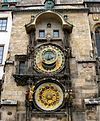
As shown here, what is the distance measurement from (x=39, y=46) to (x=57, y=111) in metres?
4.49

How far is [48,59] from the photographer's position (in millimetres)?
16766

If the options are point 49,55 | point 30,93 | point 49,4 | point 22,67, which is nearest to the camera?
point 30,93

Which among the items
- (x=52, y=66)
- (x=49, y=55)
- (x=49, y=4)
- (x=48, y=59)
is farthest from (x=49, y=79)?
(x=49, y=4)

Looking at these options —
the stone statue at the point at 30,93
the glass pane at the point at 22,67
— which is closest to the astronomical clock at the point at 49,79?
the stone statue at the point at 30,93

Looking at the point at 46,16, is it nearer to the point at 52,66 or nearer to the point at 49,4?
the point at 49,4

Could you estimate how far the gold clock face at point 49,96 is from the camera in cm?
1531

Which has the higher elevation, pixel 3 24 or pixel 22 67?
pixel 3 24

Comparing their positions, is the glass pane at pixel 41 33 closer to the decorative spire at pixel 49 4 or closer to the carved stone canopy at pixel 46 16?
the carved stone canopy at pixel 46 16

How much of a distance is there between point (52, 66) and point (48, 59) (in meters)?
0.51

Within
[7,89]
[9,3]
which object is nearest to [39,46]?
[7,89]

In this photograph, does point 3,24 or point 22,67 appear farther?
point 3,24

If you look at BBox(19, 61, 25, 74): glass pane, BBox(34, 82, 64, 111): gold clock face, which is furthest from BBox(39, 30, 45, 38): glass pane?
BBox(34, 82, 64, 111): gold clock face

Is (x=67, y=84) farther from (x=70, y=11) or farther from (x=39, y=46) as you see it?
(x=70, y=11)

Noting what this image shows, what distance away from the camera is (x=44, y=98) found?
15.5 meters
